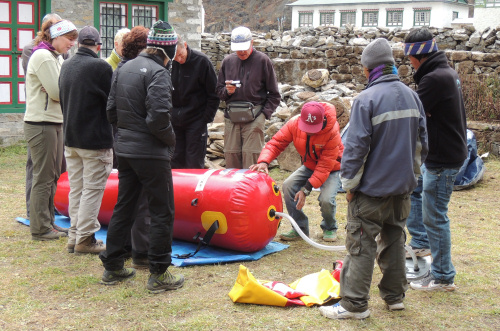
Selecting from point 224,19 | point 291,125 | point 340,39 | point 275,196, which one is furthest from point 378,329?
point 224,19

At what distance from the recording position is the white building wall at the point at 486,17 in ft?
62.0

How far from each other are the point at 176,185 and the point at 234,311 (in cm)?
171

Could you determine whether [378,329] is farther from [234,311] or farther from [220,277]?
[220,277]

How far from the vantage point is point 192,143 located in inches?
258

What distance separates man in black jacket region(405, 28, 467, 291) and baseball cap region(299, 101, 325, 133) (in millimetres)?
996

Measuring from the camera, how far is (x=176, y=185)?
555 centimetres

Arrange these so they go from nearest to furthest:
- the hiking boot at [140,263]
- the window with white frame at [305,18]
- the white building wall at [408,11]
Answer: the hiking boot at [140,263] → the white building wall at [408,11] → the window with white frame at [305,18]

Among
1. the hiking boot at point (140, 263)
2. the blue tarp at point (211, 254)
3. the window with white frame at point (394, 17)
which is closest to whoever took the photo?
the hiking boot at point (140, 263)

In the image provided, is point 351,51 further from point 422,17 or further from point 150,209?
point 422,17

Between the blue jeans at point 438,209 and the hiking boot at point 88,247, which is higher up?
the blue jeans at point 438,209

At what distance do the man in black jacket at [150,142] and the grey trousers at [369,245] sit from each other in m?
1.37

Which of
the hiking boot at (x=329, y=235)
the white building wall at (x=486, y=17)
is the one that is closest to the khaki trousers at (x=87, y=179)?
the hiking boot at (x=329, y=235)

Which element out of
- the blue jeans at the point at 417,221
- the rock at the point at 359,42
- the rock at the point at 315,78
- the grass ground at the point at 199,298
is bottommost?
the grass ground at the point at 199,298

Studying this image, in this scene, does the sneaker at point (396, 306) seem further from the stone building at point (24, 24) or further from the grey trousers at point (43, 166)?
the stone building at point (24, 24)
